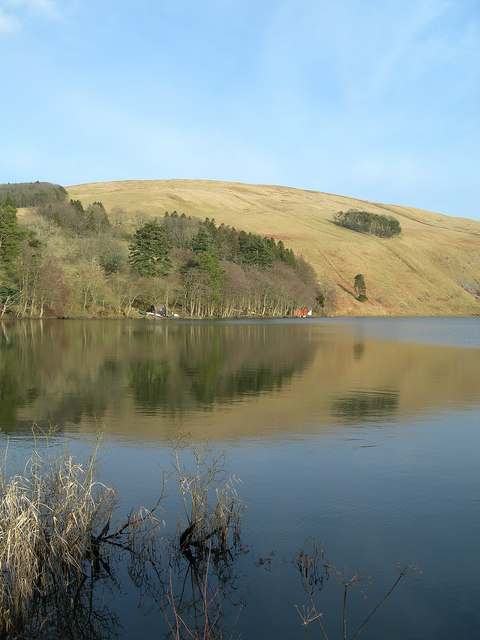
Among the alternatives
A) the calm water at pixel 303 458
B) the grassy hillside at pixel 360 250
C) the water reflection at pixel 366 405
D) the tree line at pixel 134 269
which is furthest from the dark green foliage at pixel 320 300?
the water reflection at pixel 366 405

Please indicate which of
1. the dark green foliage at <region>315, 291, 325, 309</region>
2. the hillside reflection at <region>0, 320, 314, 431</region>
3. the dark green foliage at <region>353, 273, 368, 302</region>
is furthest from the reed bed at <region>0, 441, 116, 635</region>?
the dark green foliage at <region>353, 273, 368, 302</region>

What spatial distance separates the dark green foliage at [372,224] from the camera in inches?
6609

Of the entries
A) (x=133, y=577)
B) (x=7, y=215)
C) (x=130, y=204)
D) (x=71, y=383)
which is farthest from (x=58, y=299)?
(x=130, y=204)

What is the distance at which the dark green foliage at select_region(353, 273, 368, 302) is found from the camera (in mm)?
131250

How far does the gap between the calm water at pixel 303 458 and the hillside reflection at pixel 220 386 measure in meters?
0.10

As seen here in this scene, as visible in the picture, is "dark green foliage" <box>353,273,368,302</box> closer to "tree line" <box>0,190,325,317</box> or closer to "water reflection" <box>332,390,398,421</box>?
"tree line" <box>0,190,325,317</box>

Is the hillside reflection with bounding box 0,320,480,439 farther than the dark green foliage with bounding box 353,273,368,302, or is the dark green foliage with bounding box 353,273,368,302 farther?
the dark green foliage with bounding box 353,273,368,302

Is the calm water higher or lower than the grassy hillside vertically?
lower

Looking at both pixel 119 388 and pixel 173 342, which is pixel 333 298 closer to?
pixel 173 342

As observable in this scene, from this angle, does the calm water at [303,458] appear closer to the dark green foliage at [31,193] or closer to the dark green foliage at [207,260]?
the dark green foliage at [207,260]

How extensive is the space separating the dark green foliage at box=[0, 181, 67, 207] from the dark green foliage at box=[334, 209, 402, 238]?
84.2 m

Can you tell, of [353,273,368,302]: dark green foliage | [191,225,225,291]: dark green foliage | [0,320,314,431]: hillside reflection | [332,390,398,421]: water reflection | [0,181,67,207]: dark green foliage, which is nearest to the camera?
[332,390,398,421]: water reflection

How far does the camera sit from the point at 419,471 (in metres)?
12.4

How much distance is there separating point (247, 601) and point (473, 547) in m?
3.76
